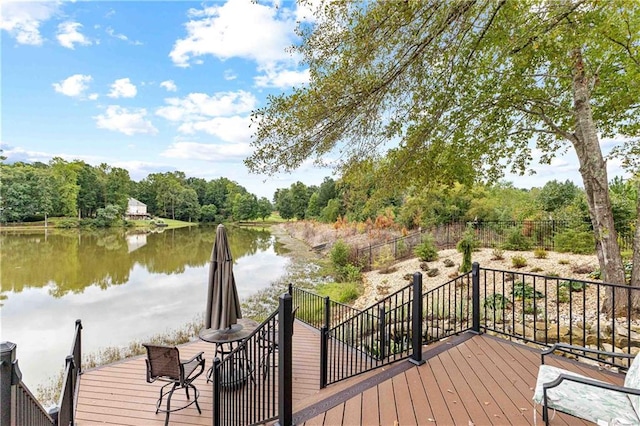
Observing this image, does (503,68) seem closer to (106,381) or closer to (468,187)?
(468,187)

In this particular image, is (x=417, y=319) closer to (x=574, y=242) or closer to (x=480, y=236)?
(x=574, y=242)

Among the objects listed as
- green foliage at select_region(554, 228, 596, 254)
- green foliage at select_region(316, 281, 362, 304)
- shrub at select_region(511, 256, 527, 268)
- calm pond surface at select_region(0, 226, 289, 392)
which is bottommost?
calm pond surface at select_region(0, 226, 289, 392)

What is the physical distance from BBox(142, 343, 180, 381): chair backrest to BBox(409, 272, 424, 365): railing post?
2719mm

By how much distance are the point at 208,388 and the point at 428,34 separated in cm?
555

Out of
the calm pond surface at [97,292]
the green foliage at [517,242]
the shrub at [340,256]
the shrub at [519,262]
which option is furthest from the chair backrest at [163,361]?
the green foliage at [517,242]

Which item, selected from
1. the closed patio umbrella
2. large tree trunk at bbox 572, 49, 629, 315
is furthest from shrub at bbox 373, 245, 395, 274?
the closed patio umbrella

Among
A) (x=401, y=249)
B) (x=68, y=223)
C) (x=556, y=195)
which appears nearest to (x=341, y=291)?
(x=401, y=249)

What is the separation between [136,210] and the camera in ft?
148

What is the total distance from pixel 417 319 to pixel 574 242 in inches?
372

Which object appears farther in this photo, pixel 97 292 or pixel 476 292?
pixel 97 292

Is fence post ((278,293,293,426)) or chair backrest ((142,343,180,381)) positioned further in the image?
chair backrest ((142,343,180,381))

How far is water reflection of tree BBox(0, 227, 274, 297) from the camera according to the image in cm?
1305

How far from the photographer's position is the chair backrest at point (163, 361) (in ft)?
11.4

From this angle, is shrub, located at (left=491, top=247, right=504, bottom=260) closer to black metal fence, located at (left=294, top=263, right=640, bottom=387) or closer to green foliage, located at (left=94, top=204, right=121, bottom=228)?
black metal fence, located at (left=294, top=263, right=640, bottom=387)
